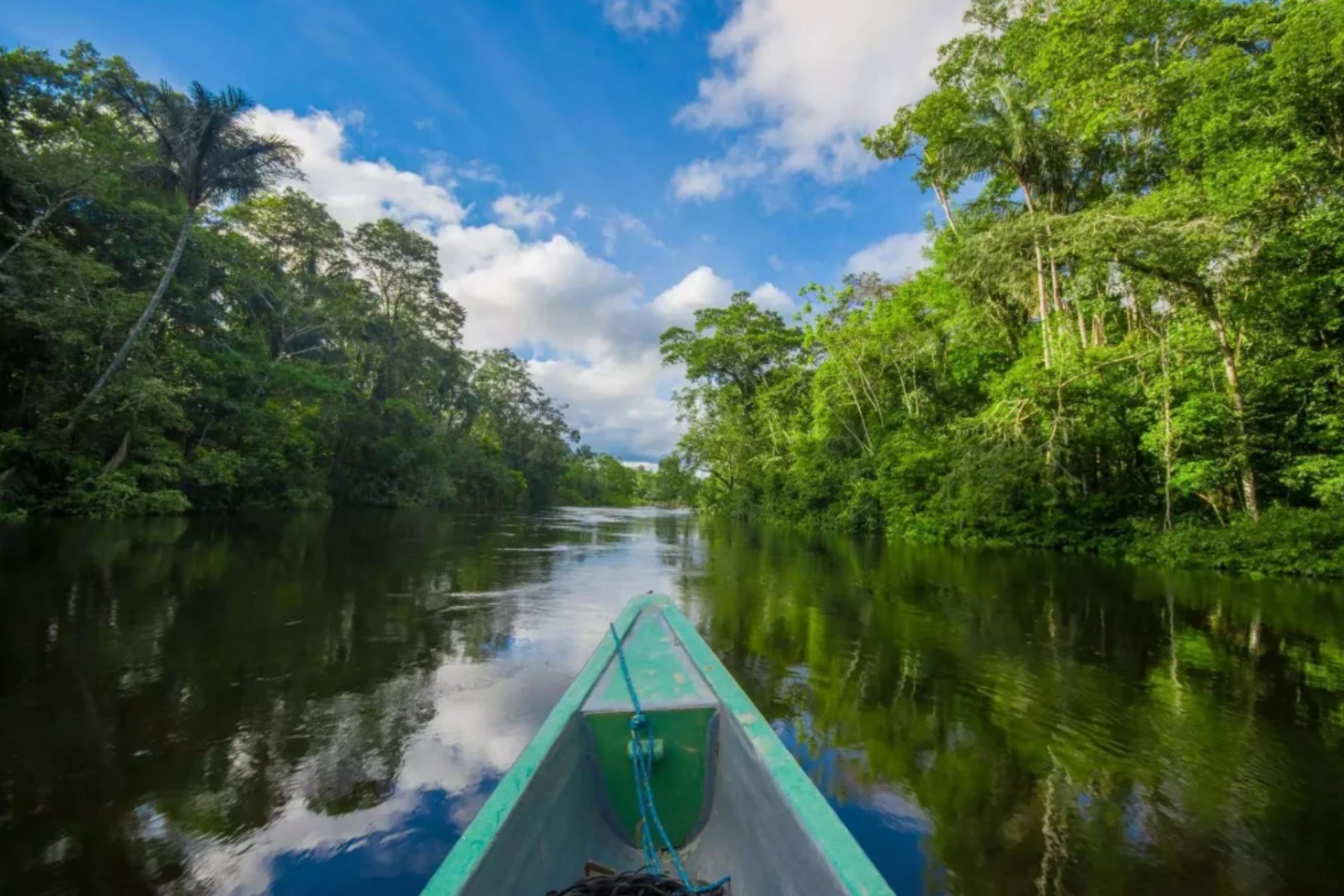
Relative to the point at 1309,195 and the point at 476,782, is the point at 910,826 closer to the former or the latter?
the point at 476,782

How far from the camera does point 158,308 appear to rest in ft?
54.7

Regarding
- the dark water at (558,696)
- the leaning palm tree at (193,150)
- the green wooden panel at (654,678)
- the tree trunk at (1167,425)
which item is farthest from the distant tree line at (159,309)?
the tree trunk at (1167,425)

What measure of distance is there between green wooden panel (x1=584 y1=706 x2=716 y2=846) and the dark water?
77 cm

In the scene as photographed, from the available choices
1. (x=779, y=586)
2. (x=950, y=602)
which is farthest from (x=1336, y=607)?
(x=779, y=586)

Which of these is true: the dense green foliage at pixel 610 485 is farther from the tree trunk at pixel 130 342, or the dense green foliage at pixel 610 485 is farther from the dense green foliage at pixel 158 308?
the tree trunk at pixel 130 342

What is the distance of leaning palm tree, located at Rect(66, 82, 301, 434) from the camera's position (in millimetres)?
14195

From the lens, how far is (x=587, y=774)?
2.29 m

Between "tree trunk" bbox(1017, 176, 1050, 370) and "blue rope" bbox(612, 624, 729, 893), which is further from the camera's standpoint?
"tree trunk" bbox(1017, 176, 1050, 370)

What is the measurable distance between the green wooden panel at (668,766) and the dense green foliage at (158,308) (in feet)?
53.2

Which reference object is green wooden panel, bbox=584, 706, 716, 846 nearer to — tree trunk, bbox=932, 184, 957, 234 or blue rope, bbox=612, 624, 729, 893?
blue rope, bbox=612, 624, 729, 893

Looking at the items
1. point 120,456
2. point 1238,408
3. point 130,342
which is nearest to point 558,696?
point 1238,408

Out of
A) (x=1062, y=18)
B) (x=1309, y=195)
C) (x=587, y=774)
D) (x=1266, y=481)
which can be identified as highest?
(x=1062, y=18)

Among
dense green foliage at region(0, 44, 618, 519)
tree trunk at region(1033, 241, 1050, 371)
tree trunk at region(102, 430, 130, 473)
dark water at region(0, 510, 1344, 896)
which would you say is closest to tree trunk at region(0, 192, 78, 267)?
dense green foliage at region(0, 44, 618, 519)

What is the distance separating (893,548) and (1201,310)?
322 inches
